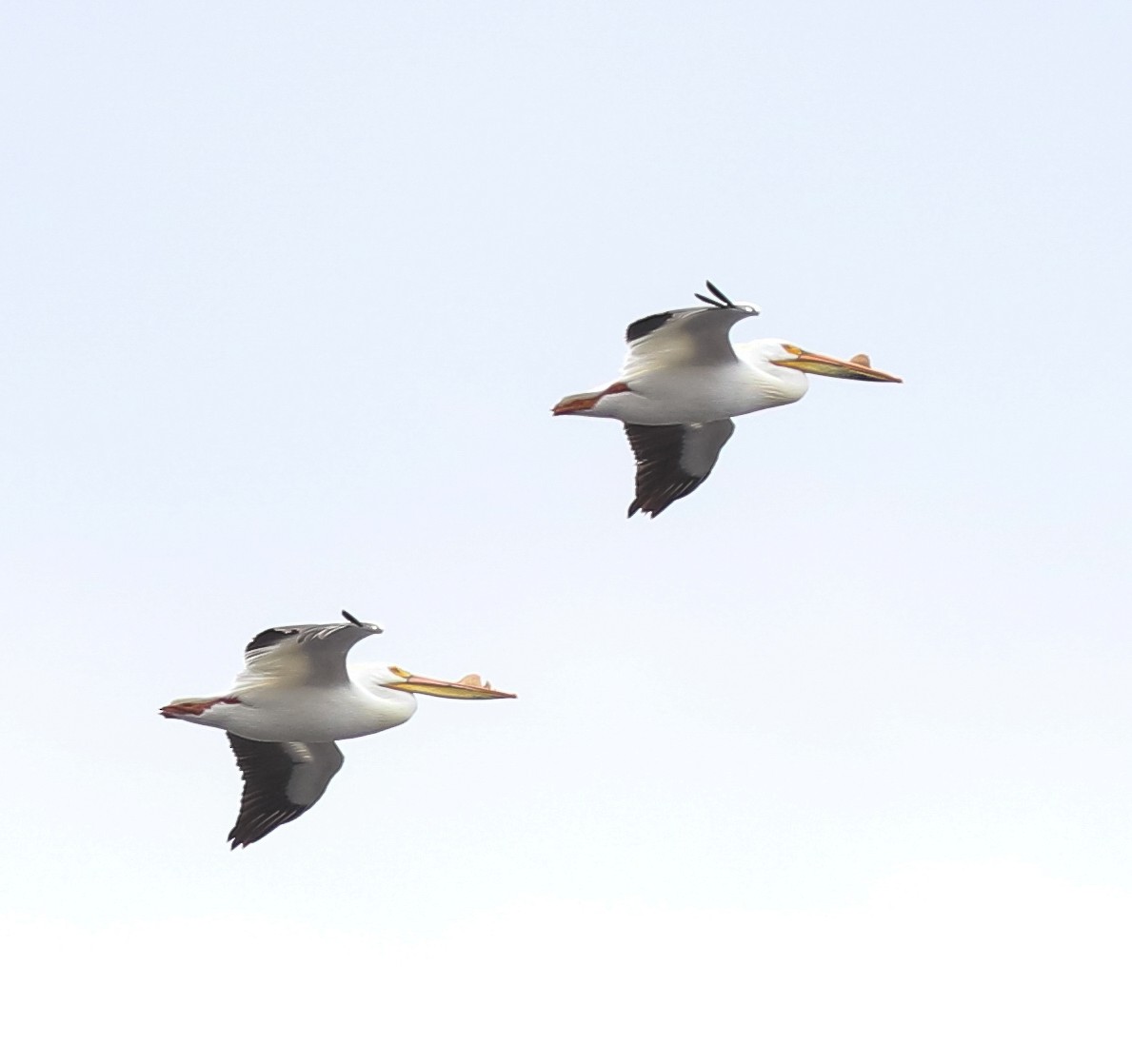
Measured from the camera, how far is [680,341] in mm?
17859

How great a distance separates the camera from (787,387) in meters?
18.6

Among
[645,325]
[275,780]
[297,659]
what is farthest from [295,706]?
[645,325]

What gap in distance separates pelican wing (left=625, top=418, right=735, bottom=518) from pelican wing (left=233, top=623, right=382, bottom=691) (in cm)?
338

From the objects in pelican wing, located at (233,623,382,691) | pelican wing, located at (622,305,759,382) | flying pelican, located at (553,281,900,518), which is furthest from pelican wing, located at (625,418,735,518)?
pelican wing, located at (233,623,382,691)

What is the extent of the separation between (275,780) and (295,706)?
53.3 inches

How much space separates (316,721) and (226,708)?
571 mm

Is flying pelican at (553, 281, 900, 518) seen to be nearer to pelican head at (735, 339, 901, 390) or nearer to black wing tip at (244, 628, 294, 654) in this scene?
pelican head at (735, 339, 901, 390)

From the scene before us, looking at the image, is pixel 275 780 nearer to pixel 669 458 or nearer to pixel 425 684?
pixel 425 684

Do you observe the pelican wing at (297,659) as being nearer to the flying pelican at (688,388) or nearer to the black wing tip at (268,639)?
the black wing tip at (268,639)

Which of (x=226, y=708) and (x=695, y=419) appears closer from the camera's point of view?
(x=226, y=708)

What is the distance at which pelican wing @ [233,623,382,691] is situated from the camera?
52.9ft

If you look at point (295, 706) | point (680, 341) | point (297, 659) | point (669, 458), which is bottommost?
point (295, 706)

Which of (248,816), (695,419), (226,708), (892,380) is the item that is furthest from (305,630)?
(892,380)

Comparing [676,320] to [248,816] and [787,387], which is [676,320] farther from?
[248,816]
